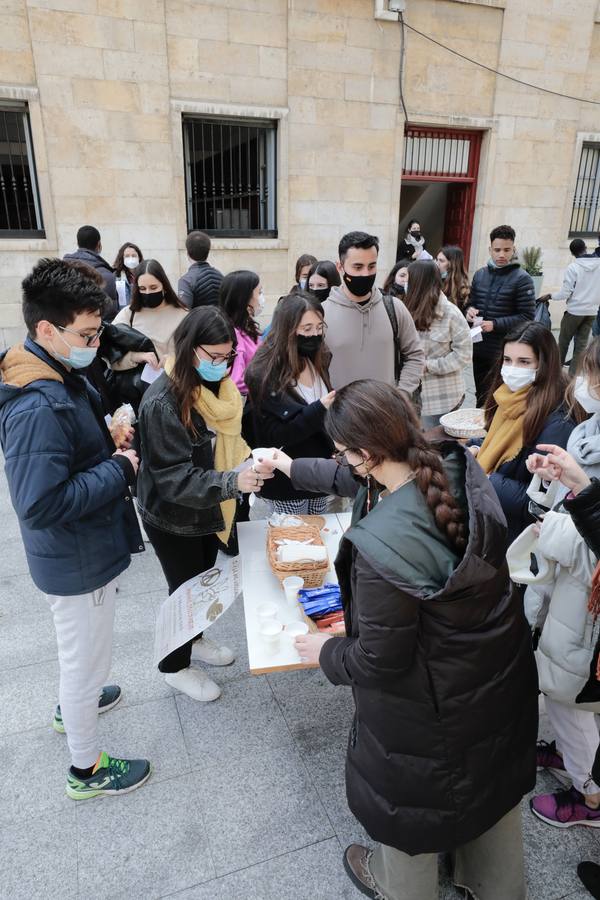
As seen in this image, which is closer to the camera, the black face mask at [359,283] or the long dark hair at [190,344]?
the long dark hair at [190,344]

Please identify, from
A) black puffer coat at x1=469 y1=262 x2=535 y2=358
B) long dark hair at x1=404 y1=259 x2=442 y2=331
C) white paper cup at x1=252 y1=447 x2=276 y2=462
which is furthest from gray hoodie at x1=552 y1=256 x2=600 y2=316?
white paper cup at x1=252 y1=447 x2=276 y2=462

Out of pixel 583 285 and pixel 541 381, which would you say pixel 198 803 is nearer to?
pixel 541 381

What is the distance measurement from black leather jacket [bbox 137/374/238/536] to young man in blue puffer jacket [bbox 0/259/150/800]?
0.55 ft

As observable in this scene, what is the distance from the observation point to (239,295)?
4027 millimetres

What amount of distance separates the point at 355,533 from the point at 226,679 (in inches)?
73.0

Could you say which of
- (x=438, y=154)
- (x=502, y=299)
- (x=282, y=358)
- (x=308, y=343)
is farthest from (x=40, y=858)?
(x=438, y=154)

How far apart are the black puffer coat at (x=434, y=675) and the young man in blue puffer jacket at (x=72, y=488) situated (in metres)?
0.93

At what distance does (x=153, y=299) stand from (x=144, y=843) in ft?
10.9

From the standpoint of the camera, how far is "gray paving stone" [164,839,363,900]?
194 cm

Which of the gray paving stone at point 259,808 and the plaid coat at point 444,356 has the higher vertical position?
the plaid coat at point 444,356

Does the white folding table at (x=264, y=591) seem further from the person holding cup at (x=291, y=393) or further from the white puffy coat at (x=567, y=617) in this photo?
the white puffy coat at (x=567, y=617)

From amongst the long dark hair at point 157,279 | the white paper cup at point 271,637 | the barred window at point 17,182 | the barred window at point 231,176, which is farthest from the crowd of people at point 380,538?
the barred window at point 231,176

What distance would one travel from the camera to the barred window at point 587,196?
11.1 m

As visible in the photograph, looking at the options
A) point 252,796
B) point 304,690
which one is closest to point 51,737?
point 252,796
